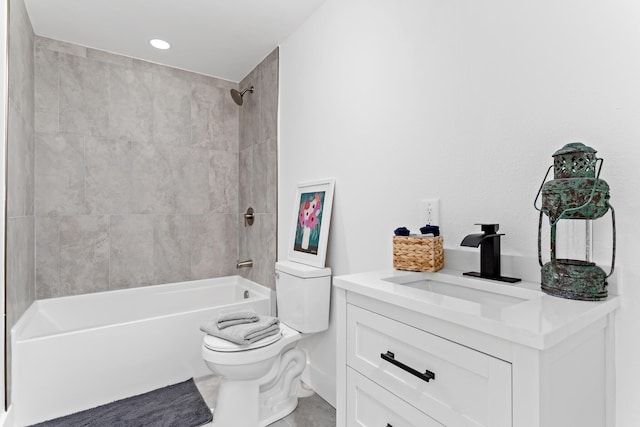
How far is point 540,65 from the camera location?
1097mm

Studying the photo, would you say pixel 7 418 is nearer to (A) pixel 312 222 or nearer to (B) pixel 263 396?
(B) pixel 263 396

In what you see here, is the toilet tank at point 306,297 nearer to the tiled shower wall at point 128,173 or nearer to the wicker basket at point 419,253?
the wicker basket at point 419,253

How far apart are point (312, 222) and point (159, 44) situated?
183 centimetres

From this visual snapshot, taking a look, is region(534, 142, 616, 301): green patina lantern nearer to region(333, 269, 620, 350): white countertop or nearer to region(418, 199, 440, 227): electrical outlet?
region(333, 269, 620, 350): white countertop

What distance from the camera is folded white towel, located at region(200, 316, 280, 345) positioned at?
1686 mm

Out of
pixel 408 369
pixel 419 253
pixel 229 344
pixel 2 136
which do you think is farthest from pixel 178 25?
pixel 408 369

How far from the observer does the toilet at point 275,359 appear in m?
1.67

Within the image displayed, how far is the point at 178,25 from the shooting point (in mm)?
2305

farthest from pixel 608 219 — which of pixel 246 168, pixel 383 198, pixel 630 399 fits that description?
pixel 246 168

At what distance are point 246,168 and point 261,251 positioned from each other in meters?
0.81

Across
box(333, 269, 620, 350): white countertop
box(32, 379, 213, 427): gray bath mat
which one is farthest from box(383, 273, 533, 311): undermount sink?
box(32, 379, 213, 427): gray bath mat

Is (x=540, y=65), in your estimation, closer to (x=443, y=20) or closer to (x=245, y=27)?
(x=443, y=20)

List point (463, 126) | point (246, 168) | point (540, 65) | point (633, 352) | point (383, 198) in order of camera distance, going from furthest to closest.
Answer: point (246, 168)
point (383, 198)
point (463, 126)
point (540, 65)
point (633, 352)

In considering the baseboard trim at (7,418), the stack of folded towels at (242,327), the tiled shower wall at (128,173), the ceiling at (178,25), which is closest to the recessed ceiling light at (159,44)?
the ceiling at (178,25)
